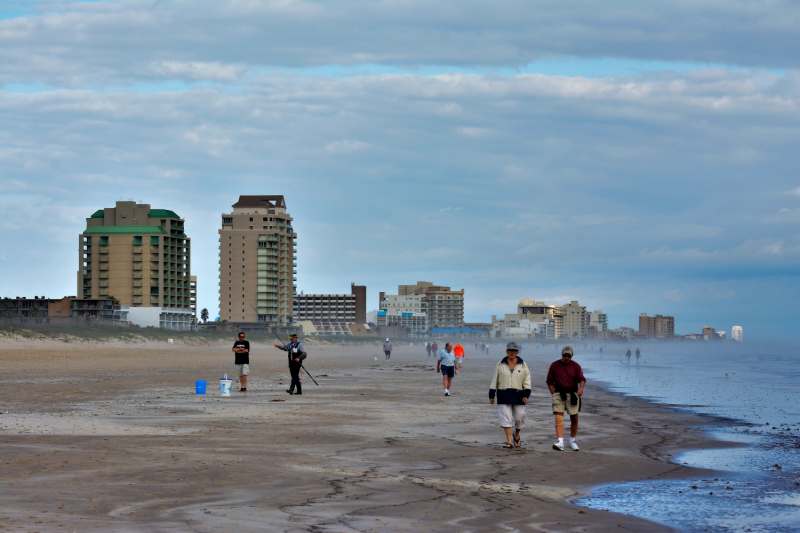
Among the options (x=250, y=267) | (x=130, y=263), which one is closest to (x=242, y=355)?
(x=130, y=263)

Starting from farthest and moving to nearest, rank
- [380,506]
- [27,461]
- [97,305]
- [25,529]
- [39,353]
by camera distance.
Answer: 1. [97,305]
2. [39,353]
3. [27,461]
4. [380,506]
5. [25,529]

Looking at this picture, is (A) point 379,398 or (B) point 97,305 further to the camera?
(B) point 97,305

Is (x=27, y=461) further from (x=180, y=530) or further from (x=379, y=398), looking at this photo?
(x=379, y=398)

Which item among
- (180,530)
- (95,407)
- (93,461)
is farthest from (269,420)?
(180,530)

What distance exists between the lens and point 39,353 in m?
53.8

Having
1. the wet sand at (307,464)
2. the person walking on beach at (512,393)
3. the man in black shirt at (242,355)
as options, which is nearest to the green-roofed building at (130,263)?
the man in black shirt at (242,355)

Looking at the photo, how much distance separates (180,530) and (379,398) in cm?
1865

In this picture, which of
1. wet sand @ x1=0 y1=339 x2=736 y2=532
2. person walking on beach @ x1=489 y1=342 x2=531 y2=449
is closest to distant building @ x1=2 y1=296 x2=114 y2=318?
wet sand @ x1=0 y1=339 x2=736 y2=532

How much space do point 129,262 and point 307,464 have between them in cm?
15354

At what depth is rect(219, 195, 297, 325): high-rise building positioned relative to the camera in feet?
575

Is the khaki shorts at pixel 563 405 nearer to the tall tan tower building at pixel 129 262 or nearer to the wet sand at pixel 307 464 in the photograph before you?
the wet sand at pixel 307 464

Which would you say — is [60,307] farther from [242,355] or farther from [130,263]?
[242,355]

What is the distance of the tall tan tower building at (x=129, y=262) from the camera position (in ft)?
516

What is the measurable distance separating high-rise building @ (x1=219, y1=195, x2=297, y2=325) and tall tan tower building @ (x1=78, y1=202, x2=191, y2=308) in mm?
17206
